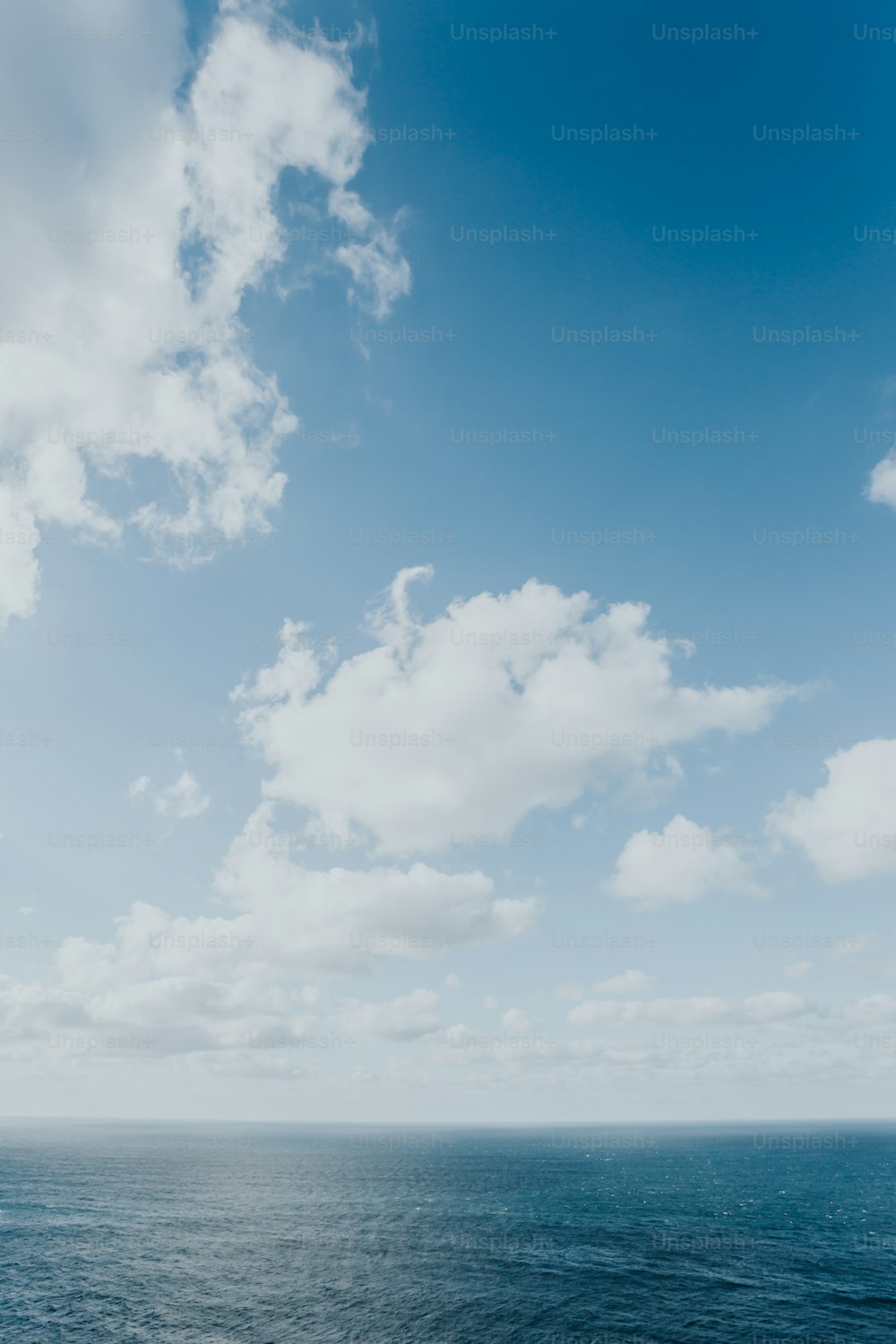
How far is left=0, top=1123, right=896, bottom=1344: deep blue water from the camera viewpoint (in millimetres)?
69688

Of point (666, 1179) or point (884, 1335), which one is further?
point (666, 1179)

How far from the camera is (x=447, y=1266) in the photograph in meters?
89.6

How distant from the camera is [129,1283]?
8375cm

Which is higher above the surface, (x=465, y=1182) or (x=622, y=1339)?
(x=622, y=1339)

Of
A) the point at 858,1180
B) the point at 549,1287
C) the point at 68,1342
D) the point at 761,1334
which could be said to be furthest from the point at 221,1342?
the point at 858,1180

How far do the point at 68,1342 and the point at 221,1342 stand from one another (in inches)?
575

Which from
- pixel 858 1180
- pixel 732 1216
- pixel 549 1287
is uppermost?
pixel 549 1287

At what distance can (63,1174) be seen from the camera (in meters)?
182

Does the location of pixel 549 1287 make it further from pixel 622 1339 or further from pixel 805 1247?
pixel 805 1247

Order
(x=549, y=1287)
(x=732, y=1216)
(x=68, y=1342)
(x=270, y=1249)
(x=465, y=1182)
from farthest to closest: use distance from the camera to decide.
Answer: (x=465, y=1182), (x=732, y=1216), (x=270, y=1249), (x=549, y=1287), (x=68, y=1342)

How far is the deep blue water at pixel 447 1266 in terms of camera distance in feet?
229

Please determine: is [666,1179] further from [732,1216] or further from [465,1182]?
[732,1216]

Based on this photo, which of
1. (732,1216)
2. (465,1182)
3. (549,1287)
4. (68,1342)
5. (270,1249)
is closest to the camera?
(68,1342)

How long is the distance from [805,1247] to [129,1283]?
96198 mm
